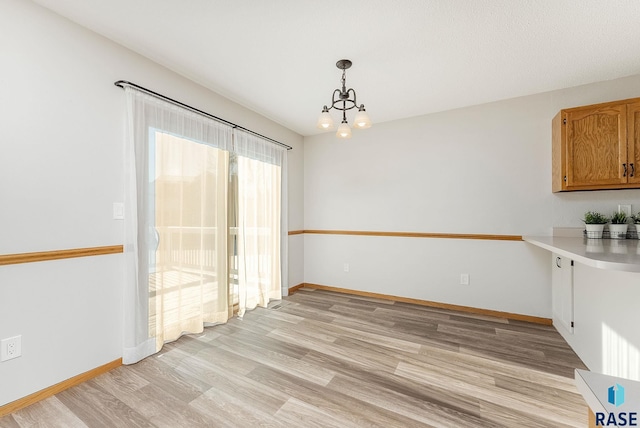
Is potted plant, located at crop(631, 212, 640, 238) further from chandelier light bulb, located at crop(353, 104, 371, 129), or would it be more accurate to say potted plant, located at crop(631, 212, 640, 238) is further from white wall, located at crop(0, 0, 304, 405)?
white wall, located at crop(0, 0, 304, 405)

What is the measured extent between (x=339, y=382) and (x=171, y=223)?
Answer: 197 centimetres

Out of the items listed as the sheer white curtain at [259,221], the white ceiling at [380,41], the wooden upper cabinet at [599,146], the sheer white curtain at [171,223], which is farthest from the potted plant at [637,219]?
the sheer white curtain at [171,223]

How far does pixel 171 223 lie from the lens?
2.48 meters

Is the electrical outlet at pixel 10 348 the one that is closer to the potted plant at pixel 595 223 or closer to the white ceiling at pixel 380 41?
the white ceiling at pixel 380 41

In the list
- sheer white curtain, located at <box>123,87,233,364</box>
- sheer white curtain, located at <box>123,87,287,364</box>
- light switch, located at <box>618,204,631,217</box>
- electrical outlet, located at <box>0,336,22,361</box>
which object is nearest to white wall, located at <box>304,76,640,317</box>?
light switch, located at <box>618,204,631,217</box>

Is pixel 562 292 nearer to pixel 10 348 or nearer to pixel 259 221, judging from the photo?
pixel 259 221

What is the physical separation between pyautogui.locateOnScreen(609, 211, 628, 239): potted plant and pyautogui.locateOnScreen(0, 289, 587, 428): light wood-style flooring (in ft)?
3.66

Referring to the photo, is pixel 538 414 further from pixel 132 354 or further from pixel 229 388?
pixel 132 354

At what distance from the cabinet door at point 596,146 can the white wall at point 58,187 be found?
4075 mm

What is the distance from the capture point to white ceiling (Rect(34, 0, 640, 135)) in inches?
70.4

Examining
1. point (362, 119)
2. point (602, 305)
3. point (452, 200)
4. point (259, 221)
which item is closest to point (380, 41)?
point (362, 119)

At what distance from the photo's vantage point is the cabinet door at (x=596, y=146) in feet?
8.00

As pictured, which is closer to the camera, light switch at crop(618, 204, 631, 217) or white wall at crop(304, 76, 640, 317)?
light switch at crop(618, 204, 631, 217)

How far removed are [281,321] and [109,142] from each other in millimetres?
2364
